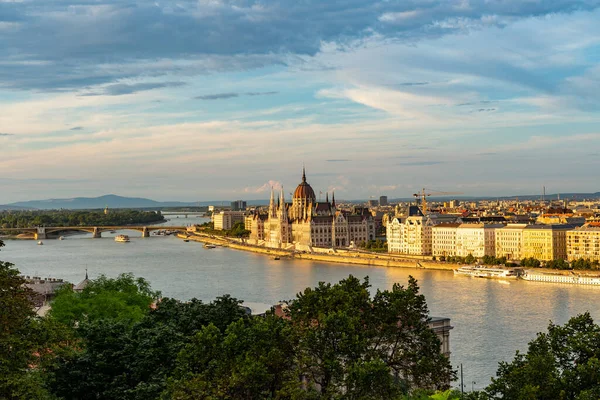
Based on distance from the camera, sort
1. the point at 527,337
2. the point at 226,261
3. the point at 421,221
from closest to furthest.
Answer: the point at 527,337 → the point at 226,261 → the point at 421,221

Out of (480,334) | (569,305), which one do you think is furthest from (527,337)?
(569,305)

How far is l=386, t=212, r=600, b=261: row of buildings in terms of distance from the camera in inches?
1761

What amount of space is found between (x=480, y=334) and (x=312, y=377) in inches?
501

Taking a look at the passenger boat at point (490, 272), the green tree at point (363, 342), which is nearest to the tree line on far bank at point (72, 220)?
the passenger boat at point (490, 272)

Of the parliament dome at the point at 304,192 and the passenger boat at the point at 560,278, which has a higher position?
the parliament dome at the point at 304,192

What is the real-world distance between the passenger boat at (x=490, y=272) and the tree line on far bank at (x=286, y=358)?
2937cm

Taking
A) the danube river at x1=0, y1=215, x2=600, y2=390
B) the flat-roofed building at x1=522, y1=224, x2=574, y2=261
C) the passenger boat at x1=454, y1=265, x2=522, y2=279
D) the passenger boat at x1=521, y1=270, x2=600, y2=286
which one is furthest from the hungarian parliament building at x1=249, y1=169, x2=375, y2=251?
the passenger boat at x1=521, y1=270, x2=600, y2=286

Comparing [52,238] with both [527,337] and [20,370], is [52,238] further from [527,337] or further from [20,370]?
[20,370]

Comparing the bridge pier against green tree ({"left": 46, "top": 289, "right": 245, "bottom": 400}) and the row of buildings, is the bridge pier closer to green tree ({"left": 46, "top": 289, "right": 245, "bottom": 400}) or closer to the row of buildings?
the row of buildings

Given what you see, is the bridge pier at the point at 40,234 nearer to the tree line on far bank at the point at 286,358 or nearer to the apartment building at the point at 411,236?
the apartment building at the point at 411,236

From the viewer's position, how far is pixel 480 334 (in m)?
21.3

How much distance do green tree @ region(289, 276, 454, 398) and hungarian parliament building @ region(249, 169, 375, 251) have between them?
51.2 meters

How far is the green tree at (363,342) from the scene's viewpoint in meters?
9.11

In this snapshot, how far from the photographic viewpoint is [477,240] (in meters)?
50.1
